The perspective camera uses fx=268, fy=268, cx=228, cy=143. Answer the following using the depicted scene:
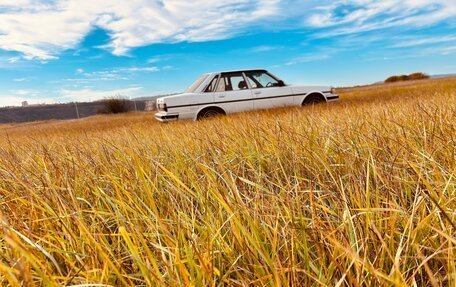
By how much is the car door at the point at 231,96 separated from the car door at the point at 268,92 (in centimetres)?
20

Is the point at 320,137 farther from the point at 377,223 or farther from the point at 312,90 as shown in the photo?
the point at 312,90

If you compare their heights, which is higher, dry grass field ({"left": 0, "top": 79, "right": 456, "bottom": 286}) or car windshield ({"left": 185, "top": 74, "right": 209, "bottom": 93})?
car windshield ({"left": 185, "top": 74, "right": 209, "bottom": 93})

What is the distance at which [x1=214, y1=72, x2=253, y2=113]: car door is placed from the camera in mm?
7812

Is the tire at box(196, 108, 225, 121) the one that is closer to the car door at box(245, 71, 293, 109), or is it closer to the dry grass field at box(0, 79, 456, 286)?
the car door at box(245, 71, 293, 109)

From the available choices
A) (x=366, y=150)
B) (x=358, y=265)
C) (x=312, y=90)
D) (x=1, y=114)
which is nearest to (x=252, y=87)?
(x=312, y=90)

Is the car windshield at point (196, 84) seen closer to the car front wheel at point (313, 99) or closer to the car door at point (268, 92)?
the car door at point (268, 92)

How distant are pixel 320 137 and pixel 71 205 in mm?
1898

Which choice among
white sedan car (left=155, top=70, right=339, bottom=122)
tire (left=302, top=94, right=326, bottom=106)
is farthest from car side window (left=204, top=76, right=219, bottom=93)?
tire (left=302, top=94, right=326, bottom=106)

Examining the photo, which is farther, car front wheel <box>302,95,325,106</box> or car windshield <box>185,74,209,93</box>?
car front wheel <box>302,95,325,106</box>

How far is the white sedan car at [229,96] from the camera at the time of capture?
7.38m

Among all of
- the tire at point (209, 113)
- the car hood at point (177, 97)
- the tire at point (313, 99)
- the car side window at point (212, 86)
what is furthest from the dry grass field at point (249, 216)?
the tire at point (313, 99)

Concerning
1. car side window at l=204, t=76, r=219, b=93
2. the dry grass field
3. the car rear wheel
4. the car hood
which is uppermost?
car side window at l=204, t=76, r=219, b=93

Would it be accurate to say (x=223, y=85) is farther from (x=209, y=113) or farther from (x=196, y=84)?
(x=209, y=113)

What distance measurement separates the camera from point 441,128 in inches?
80.7
